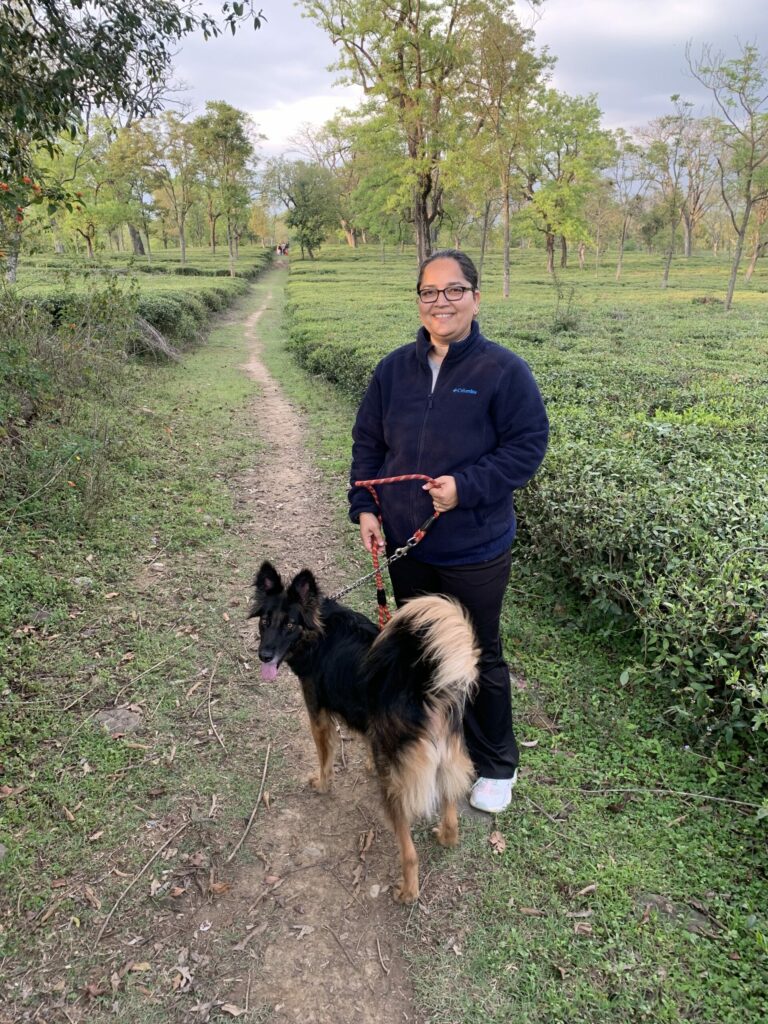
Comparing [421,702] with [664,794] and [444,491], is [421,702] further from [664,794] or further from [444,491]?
[664,794]

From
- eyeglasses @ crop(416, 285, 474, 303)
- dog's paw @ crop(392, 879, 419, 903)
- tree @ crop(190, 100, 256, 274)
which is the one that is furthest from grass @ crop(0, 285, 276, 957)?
tree @ crop(190, 100, 256, 274)

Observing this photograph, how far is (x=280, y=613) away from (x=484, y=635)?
94 centimetres

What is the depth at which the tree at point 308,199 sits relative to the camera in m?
51.6

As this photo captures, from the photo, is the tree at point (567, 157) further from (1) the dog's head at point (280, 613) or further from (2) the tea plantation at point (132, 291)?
(1) the dog's head at point (280, 613)

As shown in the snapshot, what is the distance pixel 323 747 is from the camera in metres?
2.89

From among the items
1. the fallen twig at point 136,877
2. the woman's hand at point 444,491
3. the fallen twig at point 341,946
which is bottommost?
the fallen twig at point 341,946

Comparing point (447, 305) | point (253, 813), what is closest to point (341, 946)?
point (253, 813)

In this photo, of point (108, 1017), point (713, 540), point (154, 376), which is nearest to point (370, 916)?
point (108, 1017)

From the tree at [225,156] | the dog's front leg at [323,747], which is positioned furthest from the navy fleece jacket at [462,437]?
the tree at [225,156]

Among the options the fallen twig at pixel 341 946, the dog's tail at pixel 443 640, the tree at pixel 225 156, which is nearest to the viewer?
the dog's tail at pixel 443 640

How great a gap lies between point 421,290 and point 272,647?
1675 millimetres

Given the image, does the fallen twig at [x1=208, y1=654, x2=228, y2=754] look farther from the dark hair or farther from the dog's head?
the dark hair

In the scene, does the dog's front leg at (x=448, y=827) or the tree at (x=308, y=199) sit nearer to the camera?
the dog's front leg at (x=448, y=827)

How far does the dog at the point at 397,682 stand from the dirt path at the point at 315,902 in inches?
8.1
